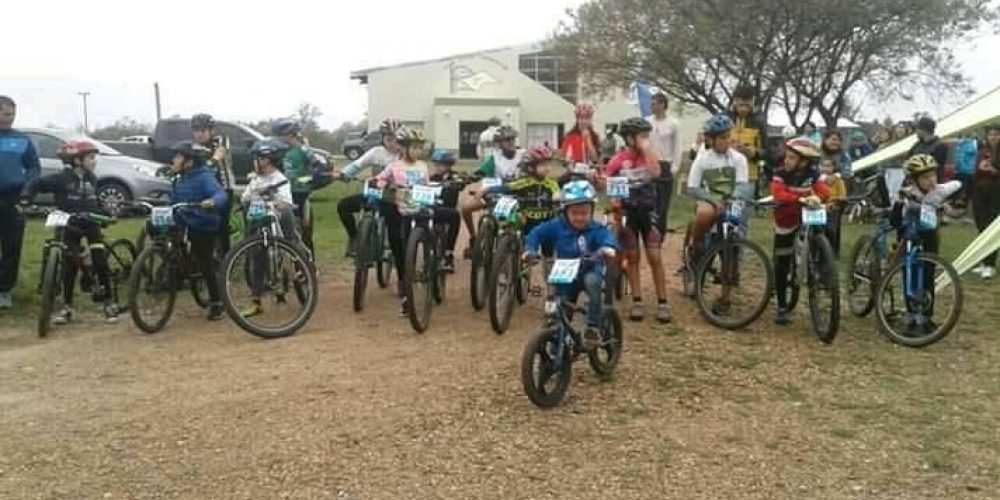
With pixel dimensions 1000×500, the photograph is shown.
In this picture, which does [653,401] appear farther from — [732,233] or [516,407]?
[732,233]

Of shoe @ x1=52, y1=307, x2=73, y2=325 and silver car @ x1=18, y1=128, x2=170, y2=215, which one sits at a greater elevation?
silver car @ x1=18, y1=128, x2=170, y2=215

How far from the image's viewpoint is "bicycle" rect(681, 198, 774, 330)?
23.3ft

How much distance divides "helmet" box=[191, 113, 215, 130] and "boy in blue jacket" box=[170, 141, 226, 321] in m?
0.62

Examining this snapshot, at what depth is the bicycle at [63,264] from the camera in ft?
23.6

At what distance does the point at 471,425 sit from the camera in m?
4.95

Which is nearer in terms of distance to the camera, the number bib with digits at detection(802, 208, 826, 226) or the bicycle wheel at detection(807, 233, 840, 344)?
the bicycle wheel at detection(807, 233, 840, 344)

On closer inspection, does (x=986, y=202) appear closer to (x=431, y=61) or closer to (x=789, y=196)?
(x=789, y=196)

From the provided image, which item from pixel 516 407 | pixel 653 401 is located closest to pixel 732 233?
pixel 653 401

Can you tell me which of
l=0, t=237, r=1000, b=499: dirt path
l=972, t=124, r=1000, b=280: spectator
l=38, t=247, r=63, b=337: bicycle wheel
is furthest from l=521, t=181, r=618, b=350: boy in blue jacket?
l=972, t=124, r=1000, b=280: spectator

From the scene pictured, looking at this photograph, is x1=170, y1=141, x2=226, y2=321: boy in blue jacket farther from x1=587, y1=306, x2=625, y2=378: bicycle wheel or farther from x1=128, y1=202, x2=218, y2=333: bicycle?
x1=587, y1=306, x2=625, y2=378: bicycle wheel

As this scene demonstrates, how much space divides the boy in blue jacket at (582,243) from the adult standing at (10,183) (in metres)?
4.75

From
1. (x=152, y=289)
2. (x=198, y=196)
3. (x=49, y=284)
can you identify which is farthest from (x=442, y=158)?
(x=49, y=284)

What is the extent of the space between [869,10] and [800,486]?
21.8 meters

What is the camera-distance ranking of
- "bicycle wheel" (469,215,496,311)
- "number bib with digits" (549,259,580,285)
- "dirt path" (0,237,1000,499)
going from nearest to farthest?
"dirt path" (0,237,1000,499)
"number bib with digits" (549,259,580,285)
"bicycle wheel" (469,215,496,311)
